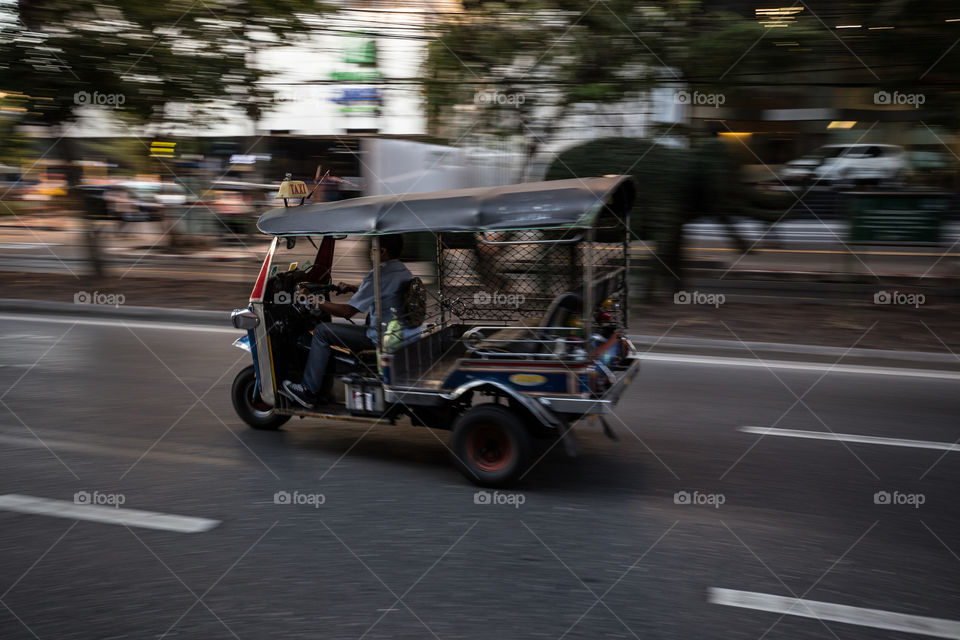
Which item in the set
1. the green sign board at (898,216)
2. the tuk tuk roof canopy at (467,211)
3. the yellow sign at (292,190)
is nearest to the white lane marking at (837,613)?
the tuk tuk roof canopy at (467,211)

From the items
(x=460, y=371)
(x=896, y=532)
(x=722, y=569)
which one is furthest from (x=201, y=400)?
(x=896, y=532)

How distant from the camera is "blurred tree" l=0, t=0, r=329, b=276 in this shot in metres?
11.1

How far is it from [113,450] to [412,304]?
7.72ft

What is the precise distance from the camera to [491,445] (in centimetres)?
493

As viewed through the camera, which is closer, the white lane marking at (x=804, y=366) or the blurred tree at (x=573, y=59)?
the white lane marking at (x=804, y=366)

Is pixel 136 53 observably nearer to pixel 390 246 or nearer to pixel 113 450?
pixel 113 450

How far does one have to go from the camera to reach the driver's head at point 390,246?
514 cm

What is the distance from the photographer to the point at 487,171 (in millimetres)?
11805

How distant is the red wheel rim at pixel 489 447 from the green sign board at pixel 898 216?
26.1ft

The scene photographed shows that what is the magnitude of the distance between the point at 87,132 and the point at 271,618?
37.8 feet

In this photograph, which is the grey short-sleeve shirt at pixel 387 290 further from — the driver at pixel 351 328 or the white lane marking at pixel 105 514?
the white lane marking at pixel 105 514

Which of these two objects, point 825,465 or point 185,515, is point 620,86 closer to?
point 825,465

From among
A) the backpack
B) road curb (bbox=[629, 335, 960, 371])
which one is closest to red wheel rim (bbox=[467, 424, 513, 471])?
the backpack

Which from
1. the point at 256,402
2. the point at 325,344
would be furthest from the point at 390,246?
the point at 256,402
